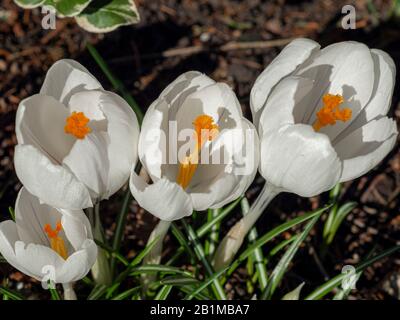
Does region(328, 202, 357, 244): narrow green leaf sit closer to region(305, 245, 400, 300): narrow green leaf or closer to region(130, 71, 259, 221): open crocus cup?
region(305, 245, 400, 300): narrow green leaf

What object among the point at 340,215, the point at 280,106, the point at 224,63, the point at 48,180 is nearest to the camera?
the point at 48,180

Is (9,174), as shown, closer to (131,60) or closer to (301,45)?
(131,60)

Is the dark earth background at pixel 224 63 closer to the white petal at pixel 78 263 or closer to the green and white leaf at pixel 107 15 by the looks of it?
the green and white leaf at pixel 107 15

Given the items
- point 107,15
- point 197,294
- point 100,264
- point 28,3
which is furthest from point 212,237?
point 28,3

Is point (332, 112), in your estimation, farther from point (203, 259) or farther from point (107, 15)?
point (107, 15)

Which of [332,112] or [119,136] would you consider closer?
[119,136]

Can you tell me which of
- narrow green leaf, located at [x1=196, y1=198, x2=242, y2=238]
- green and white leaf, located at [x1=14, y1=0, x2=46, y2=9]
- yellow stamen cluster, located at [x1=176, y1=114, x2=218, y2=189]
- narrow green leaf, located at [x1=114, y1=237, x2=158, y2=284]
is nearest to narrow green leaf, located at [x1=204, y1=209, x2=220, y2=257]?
narrow green leaf, located at [x1=196, y1=198, x2=242, y2=238]
